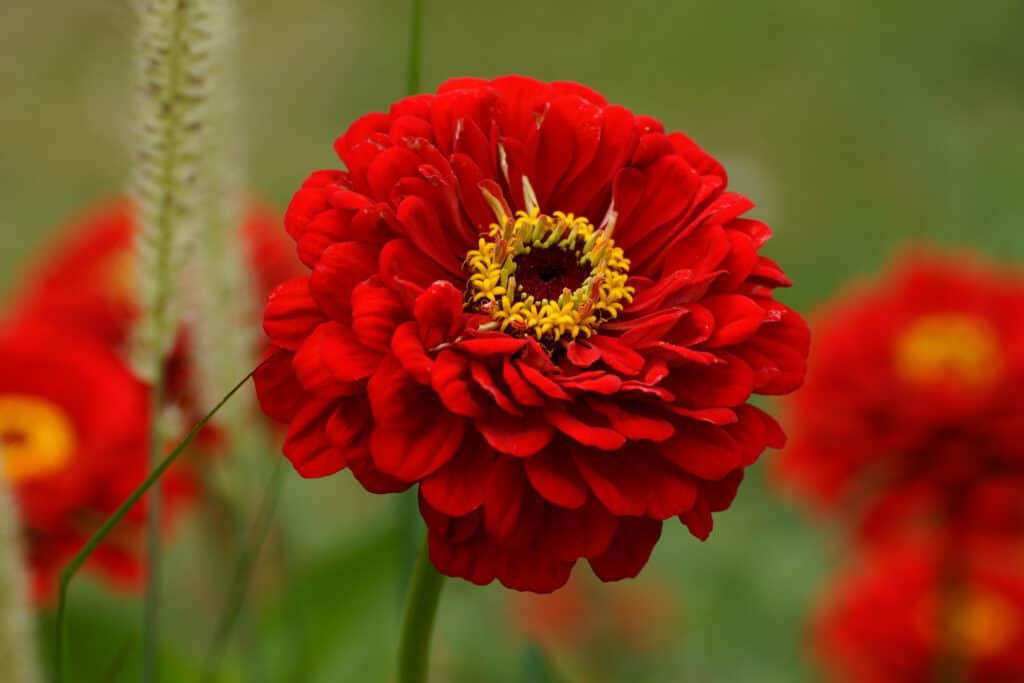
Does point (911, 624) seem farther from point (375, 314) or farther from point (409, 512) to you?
point (375, 314)

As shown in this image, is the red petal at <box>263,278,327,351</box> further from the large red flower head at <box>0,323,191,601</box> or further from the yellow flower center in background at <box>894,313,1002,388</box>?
the yellow flower center in background at <box>894,313,1002,388</box>

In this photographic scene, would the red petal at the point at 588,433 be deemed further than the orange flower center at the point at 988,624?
No

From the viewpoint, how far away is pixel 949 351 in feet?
2.85

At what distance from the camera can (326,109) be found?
2109mm

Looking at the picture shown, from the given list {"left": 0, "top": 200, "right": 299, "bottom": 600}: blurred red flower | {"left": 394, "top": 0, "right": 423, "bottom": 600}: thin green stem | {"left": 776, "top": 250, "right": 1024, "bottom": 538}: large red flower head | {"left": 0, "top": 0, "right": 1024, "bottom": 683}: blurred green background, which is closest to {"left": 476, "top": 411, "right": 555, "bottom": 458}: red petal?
{"left": 394, "top": 0, "right": 423, "bottom": 600}: thin green stem

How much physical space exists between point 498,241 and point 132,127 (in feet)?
0.51

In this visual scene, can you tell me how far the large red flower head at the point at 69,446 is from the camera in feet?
2.44

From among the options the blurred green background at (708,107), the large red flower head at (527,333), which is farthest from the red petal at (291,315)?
the blurred green background at (708,107)

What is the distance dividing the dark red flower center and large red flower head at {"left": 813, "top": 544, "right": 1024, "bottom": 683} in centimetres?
48

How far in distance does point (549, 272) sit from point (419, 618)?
0.49 feet

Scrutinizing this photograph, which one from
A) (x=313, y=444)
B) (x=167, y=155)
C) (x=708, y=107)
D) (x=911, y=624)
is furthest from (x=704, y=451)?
(x=708, y=107)

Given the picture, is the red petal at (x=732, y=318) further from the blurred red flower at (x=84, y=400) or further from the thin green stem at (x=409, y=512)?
the blurred red flower at (x=84, y=400)

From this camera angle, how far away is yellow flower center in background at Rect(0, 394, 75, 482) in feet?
2.56

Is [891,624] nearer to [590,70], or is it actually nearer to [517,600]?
[517,600]
